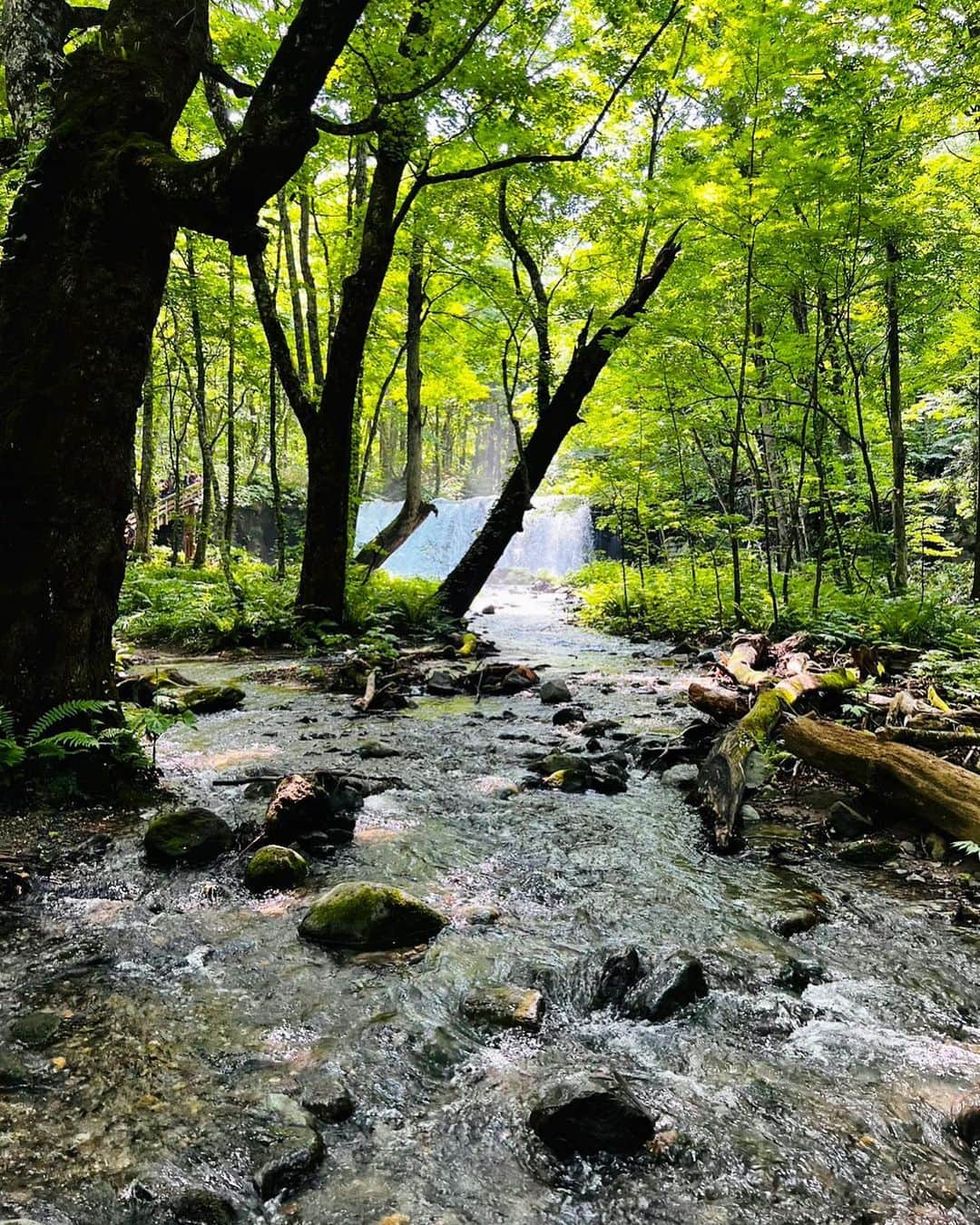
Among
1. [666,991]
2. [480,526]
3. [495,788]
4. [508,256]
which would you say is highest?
[508,256]

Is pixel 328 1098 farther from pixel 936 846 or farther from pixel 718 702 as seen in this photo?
pixel 718 702

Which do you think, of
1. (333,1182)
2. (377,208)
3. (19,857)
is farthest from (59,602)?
(377,208)

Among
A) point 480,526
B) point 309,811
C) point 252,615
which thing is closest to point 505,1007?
point 309,811

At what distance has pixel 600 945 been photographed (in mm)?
2789

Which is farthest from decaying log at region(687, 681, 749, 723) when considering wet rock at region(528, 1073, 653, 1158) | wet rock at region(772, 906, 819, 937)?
wet rock at region(528, 1073, 653, 1158)

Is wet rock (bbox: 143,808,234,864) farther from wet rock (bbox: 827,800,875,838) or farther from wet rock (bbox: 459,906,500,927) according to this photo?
wet rock (bbox: 827,800,875,838)

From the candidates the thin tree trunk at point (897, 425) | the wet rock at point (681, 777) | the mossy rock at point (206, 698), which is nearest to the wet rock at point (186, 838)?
the wet rock at point (681, 777)

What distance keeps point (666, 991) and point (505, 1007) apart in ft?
1.86

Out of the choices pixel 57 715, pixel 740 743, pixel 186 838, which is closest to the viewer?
pixel 186 838

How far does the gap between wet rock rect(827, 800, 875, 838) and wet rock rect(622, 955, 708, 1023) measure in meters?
1.82

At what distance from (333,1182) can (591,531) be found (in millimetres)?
33002

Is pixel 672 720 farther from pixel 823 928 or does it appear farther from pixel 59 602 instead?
pixel 59 602

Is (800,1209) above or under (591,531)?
under

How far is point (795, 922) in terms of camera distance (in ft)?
9.62
